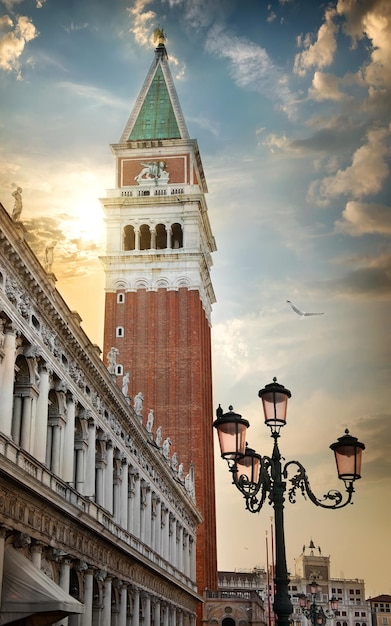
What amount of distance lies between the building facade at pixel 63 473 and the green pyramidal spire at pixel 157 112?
37340 mm

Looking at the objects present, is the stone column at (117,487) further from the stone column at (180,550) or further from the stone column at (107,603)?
the stone column at (180,550)

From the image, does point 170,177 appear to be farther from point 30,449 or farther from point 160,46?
point 30,449

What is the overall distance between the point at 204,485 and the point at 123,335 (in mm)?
13127

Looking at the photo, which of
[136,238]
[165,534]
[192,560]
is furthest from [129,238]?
[165,534]

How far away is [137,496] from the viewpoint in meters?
41.6

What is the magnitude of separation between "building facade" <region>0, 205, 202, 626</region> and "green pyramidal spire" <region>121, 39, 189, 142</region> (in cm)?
3734

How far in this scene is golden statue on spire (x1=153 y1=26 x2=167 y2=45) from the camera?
77.8 meters

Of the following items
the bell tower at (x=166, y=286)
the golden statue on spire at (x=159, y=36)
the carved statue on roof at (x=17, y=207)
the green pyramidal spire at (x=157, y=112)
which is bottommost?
the carved statue on roof at (x=17, y=207)

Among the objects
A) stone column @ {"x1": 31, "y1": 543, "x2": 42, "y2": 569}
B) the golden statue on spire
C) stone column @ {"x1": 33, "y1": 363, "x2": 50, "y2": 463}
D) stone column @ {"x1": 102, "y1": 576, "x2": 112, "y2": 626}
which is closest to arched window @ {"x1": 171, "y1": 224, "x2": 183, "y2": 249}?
the golden statue on spire

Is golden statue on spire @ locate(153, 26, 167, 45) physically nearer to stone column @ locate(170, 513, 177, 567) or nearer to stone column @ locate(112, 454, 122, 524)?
stone column @ locate(170, 513, 177, 567)

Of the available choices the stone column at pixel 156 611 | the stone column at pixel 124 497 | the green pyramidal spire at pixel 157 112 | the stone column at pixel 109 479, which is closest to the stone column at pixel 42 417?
the stone column at pixel 109 479

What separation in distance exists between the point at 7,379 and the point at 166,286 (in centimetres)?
4704

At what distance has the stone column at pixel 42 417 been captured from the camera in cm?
2636

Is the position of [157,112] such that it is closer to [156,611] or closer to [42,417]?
[156,611]
